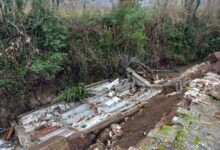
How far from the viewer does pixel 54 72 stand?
6.66 meters

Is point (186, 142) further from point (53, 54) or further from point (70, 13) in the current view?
point (70, 13)

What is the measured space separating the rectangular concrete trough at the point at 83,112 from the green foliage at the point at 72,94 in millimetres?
137

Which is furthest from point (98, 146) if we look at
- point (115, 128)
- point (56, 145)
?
point (56, 145)

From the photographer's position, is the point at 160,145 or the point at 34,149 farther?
the point at 34,149

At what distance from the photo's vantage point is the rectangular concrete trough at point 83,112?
5441mm

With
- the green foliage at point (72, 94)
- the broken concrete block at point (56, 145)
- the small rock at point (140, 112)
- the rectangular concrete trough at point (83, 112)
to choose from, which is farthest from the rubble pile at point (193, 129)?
the green foliage at point (72, 94)

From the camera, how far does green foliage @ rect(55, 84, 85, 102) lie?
6.65m

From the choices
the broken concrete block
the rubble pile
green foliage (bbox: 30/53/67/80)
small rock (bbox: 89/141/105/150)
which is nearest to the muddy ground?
small rock (bbox: 89/141/105/150)

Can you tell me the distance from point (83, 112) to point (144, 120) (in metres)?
1.68

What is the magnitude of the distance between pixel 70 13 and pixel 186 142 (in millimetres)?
5928

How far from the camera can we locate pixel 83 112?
6.17 metres

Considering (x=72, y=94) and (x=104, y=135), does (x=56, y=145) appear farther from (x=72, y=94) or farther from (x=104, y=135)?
(x=72, y=94)

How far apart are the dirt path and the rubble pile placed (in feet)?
2.20

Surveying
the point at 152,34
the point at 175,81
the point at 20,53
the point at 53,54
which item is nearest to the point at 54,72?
the point at 53,54
